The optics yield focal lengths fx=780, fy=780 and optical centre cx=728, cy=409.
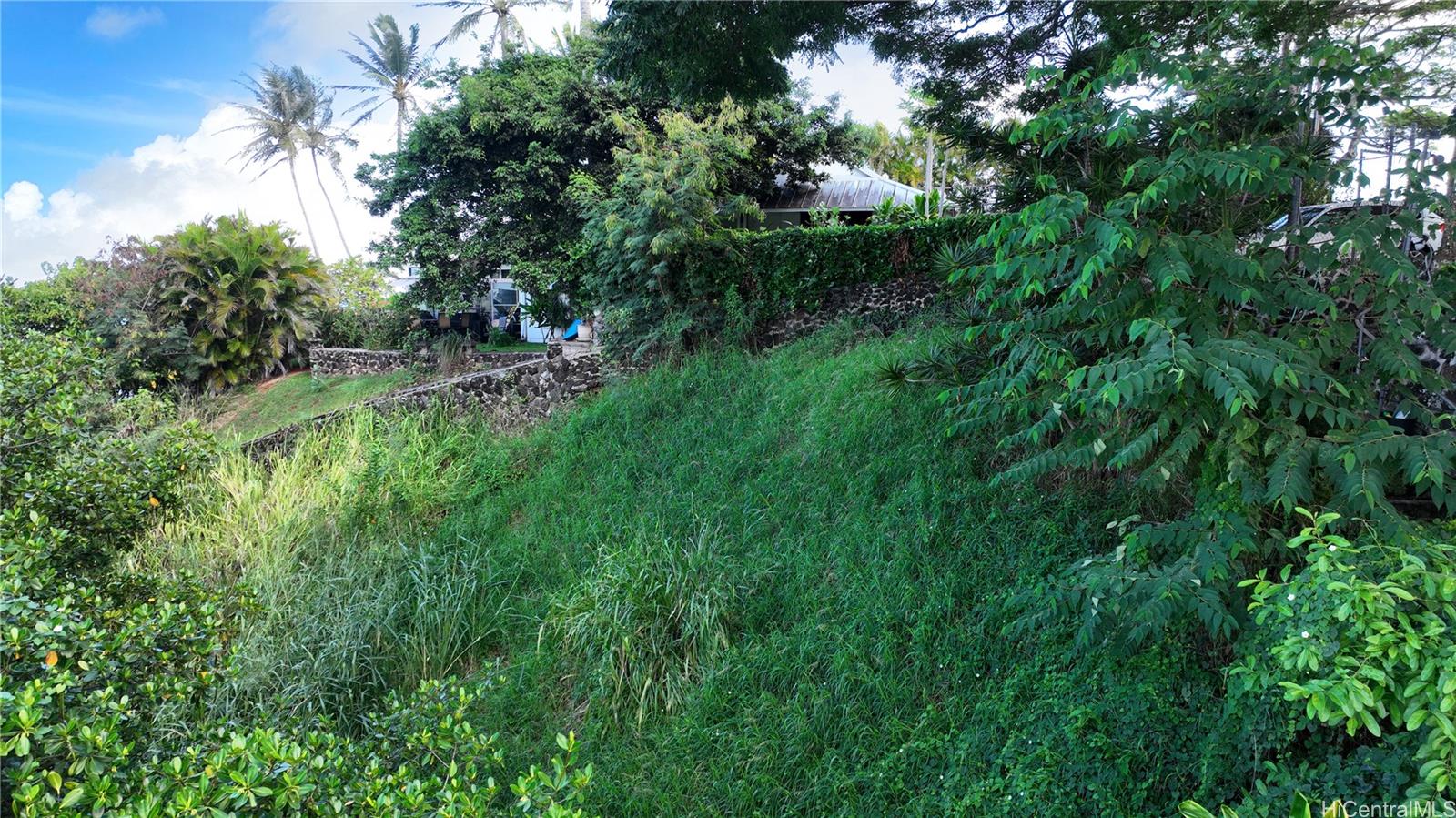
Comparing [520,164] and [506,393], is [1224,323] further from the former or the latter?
[520,164]

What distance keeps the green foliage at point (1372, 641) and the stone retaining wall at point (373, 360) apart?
12.3 m

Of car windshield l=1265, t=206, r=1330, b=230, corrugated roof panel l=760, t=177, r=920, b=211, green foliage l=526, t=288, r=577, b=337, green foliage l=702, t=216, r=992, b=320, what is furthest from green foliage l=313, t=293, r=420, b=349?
car windshield l=1265, t=206, r=1330, b=230

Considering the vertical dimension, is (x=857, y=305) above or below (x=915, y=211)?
below

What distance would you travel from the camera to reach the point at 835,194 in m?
14.9

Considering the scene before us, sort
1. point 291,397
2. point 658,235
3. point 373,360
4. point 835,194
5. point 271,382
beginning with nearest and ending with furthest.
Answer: point 658,235, point 291,397, point 835,194, point 373,360, point 271,382

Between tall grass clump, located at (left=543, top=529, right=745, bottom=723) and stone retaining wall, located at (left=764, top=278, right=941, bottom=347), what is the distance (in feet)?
14.7

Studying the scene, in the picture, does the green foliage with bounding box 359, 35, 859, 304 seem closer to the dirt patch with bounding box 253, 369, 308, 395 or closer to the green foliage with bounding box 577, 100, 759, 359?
the dirt patch with bounding box 253, 369, 308, 395

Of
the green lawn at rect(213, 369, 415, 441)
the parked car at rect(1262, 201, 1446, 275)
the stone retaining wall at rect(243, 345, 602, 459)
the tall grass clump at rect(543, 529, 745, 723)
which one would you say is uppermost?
the parked car at rect(1262, 201, 1446, 275)

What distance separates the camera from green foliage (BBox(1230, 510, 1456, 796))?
1.97 m

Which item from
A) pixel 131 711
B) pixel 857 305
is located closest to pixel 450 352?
pixel 857 305

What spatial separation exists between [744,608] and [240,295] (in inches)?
588

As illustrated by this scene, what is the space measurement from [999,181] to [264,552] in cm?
591

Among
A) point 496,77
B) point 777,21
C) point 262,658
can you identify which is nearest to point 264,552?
point 262,658

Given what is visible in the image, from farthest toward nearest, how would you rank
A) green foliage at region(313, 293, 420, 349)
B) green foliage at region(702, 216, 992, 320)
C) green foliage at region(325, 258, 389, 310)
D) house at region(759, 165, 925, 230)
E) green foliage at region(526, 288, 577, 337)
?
green foliage at region(325, 258, 389, 310), green foliage at region(313, 293, 420, 349), house at region(759, 165, 925, 230), green foliage at region(526, 288, 577, 337), green foliage at region(702, 216, 992, 320)
